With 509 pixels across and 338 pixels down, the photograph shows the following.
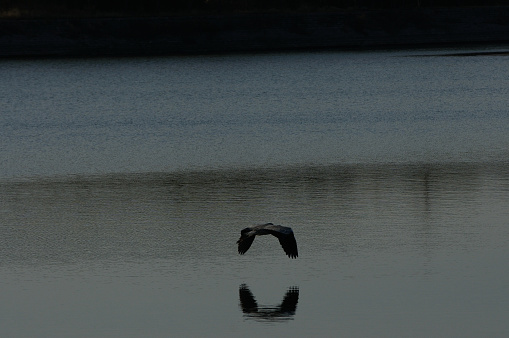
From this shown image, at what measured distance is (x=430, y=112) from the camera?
3512cm

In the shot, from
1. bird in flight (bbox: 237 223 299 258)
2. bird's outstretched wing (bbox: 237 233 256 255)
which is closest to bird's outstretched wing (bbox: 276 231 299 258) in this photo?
bird in flight (bbox: 237 223 299 258)

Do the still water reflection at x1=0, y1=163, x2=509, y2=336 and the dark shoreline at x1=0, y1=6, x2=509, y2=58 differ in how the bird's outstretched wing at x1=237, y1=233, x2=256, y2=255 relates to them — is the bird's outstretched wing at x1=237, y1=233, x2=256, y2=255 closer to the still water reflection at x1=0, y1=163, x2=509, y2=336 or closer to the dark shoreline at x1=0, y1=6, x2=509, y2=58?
the still water reflection at x1=0, y1=163, x2=509, y2=336

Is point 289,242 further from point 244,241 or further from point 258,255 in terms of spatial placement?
point 258,255

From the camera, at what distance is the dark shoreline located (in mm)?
65500

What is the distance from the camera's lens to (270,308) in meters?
12.7

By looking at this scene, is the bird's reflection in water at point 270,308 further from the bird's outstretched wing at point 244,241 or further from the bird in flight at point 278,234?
the bird's outstretched wing at point 244,241

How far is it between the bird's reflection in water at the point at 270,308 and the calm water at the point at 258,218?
24 mm

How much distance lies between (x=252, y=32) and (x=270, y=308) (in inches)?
2230

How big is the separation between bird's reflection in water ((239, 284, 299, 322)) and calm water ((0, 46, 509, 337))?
24mm

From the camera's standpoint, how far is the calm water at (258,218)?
41.3ft

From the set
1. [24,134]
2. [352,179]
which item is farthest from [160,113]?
[352,179]

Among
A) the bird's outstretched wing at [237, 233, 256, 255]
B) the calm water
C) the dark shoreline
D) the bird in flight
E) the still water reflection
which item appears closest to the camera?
the still water reflection

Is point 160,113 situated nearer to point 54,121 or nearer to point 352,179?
point 54,121

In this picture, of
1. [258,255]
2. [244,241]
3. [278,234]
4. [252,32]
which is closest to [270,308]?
[278,234]
